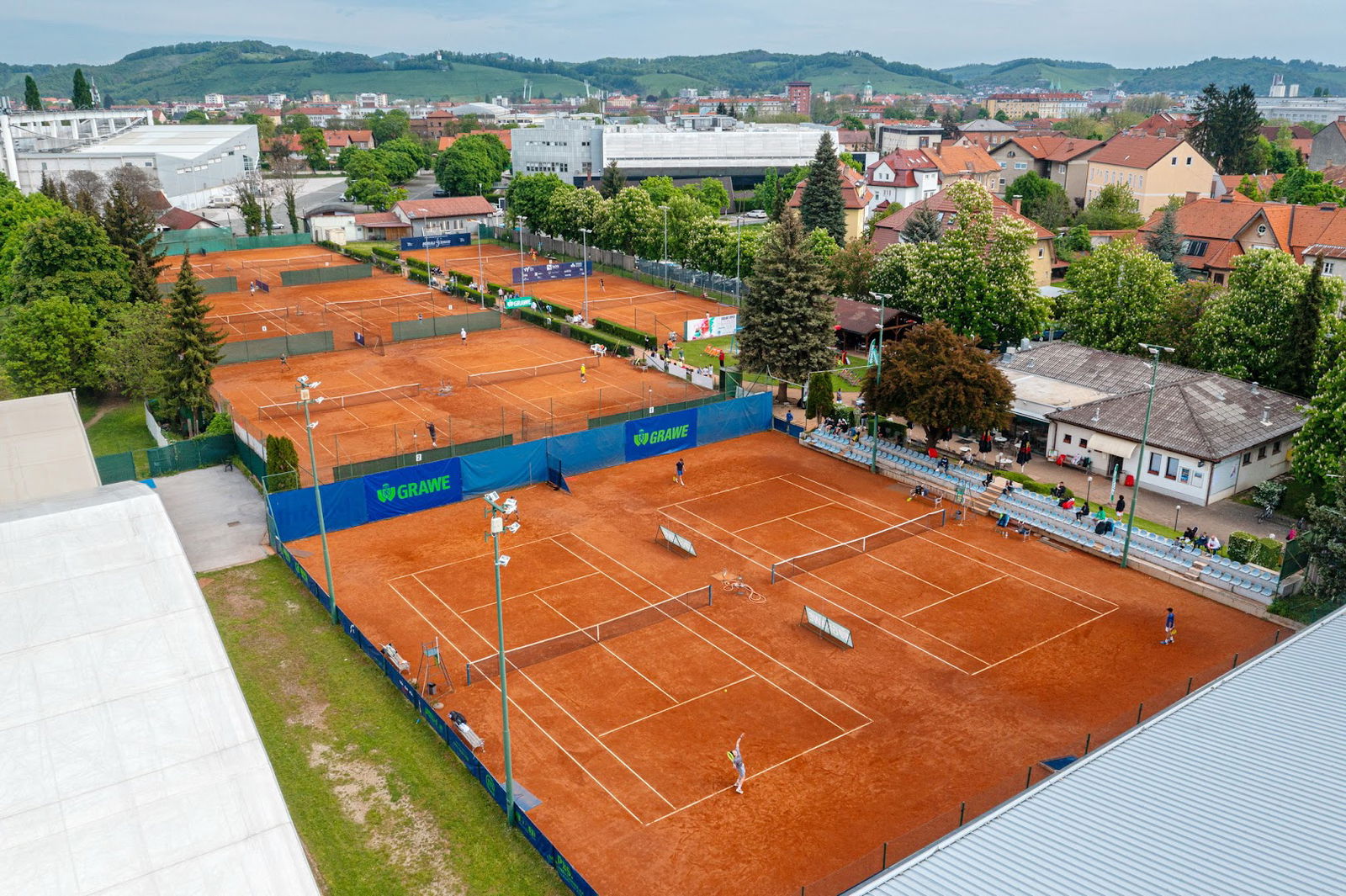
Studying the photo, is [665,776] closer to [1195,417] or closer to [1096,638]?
[1096,638]

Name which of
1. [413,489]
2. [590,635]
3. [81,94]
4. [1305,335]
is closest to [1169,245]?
[1305,335]

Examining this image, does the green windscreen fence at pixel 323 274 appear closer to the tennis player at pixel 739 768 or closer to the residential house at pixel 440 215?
the residential house at pixel 440 215

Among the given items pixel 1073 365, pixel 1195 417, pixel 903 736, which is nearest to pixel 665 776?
pixel 903 736

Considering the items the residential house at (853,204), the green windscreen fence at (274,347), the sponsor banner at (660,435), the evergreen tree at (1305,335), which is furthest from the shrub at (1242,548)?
the residential house at (853,204)

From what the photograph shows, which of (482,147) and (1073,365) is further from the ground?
(482,147)

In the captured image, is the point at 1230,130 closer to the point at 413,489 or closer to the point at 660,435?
the point at 660,435
